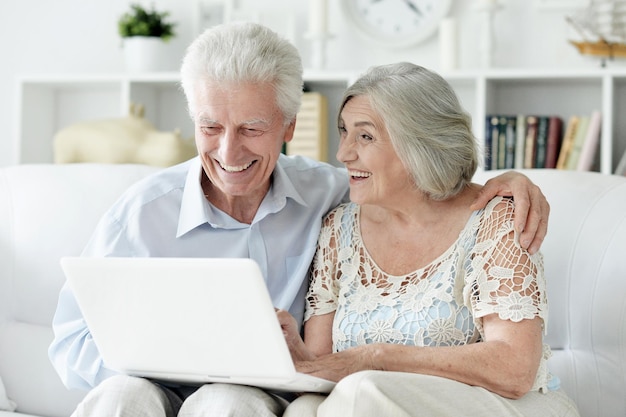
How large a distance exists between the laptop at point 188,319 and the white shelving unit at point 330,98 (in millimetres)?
1844

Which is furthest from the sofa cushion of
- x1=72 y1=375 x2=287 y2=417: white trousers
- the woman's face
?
the woman's face

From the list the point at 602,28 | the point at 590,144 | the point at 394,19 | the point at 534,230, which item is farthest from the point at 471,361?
the point at 394,19

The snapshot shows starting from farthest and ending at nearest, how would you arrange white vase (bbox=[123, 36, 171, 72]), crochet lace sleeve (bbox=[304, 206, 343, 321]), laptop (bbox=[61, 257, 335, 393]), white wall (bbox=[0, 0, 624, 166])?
1. white vase (bbox=[123, 36, 171, 72])
2. white wall (bbox=[0, 0, 624, 166])
3. crochet lace sleeve (bbox=[304, 206, 343, 321])
4. laptop (bbox=[61, 257, 335, 393])

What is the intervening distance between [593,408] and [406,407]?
0.71 meters

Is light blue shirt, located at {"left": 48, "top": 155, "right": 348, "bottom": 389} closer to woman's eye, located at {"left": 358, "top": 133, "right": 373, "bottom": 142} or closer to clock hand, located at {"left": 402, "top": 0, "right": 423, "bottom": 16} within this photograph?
woman's eye, located at {"left": 358, "top": 133, "right": 373, "bottom": 142}

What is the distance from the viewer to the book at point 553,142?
3141 millimetres

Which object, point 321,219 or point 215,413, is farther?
point 321,219

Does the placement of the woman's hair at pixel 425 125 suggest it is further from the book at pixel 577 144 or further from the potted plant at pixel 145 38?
the potted plant at pixel 145 38

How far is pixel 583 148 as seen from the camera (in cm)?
310

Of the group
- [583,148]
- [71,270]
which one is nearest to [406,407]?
[71,270]

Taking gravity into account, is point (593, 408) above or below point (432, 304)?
below

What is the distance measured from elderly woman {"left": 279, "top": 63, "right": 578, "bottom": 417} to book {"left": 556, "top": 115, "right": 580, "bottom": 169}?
1284 mm

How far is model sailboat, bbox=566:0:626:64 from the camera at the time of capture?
3080mm

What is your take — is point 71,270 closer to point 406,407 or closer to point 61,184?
point 406,407
